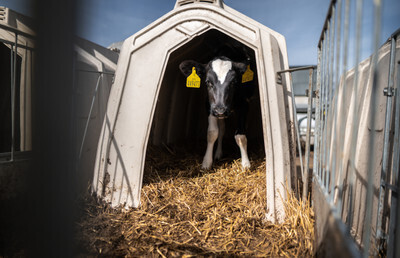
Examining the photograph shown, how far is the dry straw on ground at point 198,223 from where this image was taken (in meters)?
2.13

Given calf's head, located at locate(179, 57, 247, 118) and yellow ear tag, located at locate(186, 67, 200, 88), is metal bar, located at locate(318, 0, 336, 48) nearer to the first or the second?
calf's head, located at locate(179, 57, 247, 118)

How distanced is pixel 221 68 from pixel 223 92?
0.44 metres

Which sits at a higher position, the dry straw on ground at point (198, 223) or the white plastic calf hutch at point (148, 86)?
the white plastic calf hutch at point (148, 86)

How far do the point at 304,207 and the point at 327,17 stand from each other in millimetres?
1670

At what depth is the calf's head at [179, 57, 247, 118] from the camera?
368 centimetres

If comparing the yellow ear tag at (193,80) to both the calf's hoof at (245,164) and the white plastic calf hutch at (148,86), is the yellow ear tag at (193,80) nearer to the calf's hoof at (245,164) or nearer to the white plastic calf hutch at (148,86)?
the white plastic calf hutch at (148,86)

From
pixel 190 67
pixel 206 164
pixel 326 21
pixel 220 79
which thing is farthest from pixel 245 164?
pixel 326 21

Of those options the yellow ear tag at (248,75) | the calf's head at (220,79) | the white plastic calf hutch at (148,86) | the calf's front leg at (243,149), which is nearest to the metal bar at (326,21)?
the white plastic calf hutch at (148,86)

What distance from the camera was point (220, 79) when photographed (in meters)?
3.87

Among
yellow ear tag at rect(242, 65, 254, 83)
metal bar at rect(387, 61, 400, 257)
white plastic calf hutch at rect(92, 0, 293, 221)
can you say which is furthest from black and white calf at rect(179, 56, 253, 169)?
metal bar at rect(387, 61, 400, 257)

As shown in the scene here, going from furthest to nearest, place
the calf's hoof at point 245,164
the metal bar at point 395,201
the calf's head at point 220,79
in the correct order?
1. the calf's hoof at point 245,164
2. the calf's head at point 220,79
3. the metal bar at point 395,201

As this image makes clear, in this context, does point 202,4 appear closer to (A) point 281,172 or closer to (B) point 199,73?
(B) point 199,73

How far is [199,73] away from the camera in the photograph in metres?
4.23

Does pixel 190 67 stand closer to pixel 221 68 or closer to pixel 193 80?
pixel 193 80
